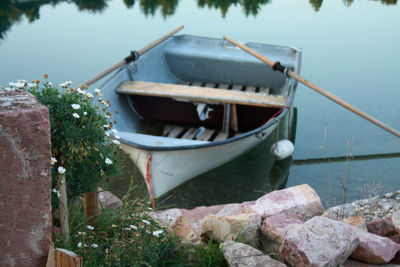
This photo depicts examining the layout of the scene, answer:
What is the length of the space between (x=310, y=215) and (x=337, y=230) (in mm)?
807

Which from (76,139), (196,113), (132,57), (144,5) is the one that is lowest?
(196,113)

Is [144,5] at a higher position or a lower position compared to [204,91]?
higher

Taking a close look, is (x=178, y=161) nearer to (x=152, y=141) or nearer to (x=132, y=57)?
(x=152, y=141)

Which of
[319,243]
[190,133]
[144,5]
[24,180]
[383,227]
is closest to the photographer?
[24,180]

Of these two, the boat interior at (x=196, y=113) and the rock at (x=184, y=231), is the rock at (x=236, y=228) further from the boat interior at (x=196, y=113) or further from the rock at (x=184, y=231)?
the boat interior at (x=196, y=113)

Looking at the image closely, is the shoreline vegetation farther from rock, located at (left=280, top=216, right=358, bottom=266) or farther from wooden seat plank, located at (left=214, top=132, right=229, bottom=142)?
wooden seat plank, located at (left=214, top=132, right=229, bottom=142)

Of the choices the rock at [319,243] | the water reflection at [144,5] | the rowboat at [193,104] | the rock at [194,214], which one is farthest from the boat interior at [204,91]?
the water reflection at [144,5]

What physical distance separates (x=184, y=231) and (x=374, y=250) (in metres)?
0.96

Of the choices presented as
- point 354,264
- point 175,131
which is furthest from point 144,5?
point 354,264

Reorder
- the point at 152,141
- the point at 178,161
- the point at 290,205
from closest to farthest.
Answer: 1. the point at 290,205
2. the point at 152,141
3. the point at 178,161

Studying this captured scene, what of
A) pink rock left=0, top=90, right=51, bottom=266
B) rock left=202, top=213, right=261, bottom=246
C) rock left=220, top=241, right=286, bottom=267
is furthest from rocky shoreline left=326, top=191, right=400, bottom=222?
pink rock left=0, top=90, right=51, bottom=266

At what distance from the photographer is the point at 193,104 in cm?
576

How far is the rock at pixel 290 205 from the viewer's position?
2.96 m

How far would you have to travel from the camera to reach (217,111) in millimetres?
5781
